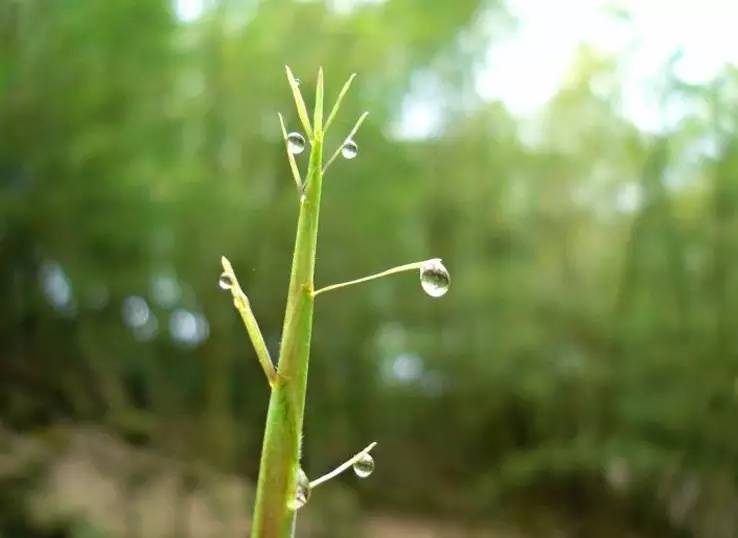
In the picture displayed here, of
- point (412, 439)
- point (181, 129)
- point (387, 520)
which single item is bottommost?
point (387, 520)

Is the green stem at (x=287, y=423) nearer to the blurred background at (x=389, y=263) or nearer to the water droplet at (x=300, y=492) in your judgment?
the water droplet at (x=300, y=492)

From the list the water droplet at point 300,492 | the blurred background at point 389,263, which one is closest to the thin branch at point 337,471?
the water droplet at point 300,492

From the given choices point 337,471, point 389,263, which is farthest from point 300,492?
point 389,263

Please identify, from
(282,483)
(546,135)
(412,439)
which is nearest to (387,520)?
(412,439)

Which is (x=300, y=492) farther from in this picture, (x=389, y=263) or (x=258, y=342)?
(x=389, y=263)

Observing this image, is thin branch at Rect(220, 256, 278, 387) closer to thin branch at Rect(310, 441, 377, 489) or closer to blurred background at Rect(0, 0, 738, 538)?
thin branch at Rect(310, 441, 377, 489)

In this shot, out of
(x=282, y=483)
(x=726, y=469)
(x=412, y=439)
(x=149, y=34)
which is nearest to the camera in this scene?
(x=282, y=483)

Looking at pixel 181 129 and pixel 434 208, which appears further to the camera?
pixel 434 208

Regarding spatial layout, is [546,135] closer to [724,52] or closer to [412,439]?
[724,52]
